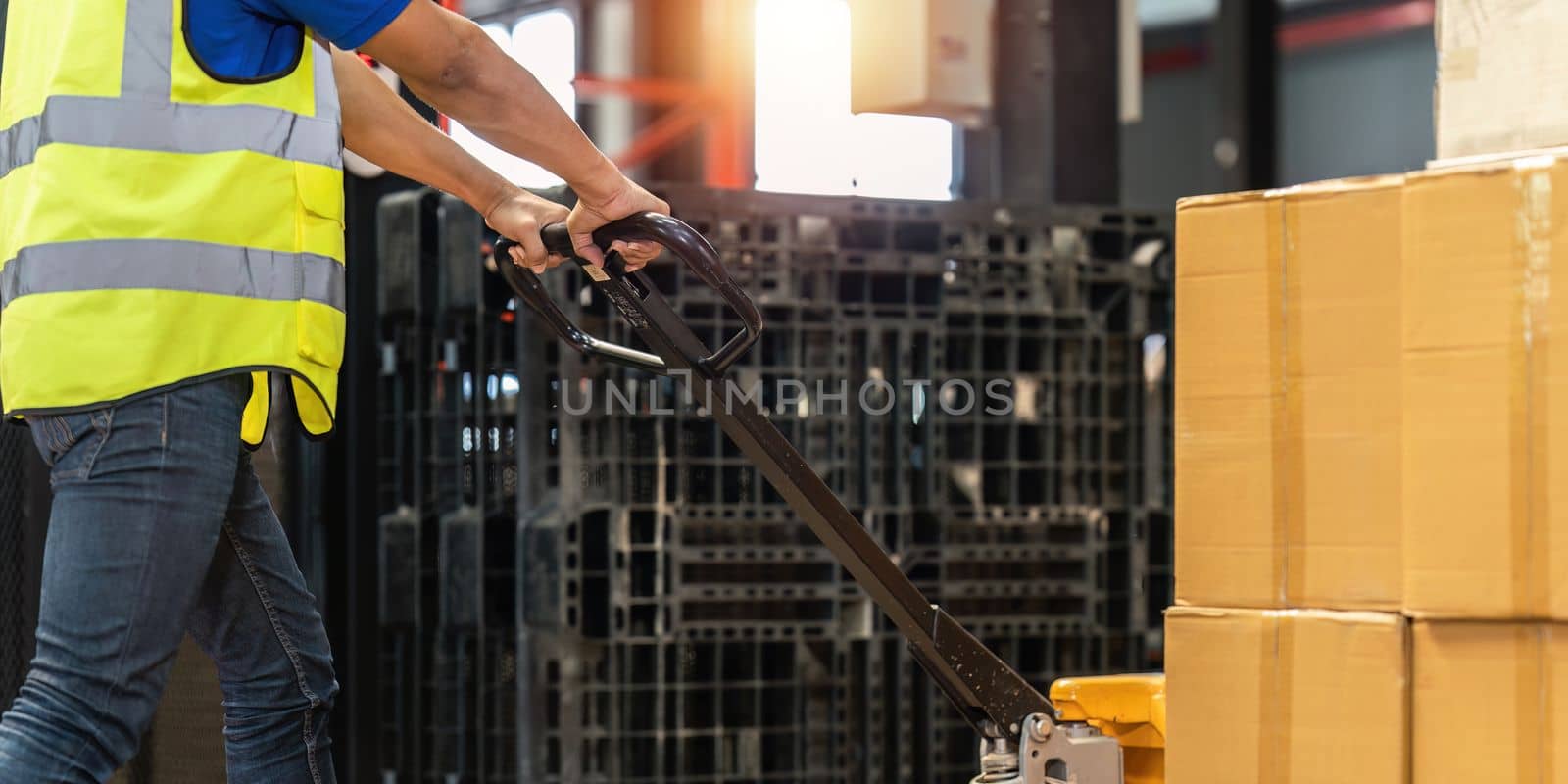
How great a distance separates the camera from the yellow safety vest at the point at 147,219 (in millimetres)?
1771

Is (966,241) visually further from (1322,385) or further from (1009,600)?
(1322,385)

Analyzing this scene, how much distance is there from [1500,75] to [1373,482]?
0.53 metres

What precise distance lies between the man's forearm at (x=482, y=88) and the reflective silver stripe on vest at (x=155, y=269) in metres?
0.24

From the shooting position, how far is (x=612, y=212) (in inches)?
83.7

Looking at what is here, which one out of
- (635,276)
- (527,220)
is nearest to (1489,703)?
(635,276)

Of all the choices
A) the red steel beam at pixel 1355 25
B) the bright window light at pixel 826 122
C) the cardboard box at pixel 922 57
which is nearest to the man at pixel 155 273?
the cardboard box at pixel 922 57

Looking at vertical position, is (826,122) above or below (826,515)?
above

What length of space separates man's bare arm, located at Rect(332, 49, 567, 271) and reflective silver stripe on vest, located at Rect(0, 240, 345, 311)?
0.48m

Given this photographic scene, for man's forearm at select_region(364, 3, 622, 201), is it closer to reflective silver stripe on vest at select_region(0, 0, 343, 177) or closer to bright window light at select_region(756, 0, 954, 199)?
reflective silver stripe on vest at select_region(0, 0, 343, 177)

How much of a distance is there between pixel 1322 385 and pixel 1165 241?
6.04 ft

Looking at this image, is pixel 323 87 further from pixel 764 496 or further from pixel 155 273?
pixel 764 496

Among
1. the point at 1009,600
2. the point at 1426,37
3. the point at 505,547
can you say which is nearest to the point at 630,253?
the point at 505,547

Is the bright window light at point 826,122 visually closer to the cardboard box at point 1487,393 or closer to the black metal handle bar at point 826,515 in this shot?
the black metal handle bar at point 826,515

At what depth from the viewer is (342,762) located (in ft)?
12.0
